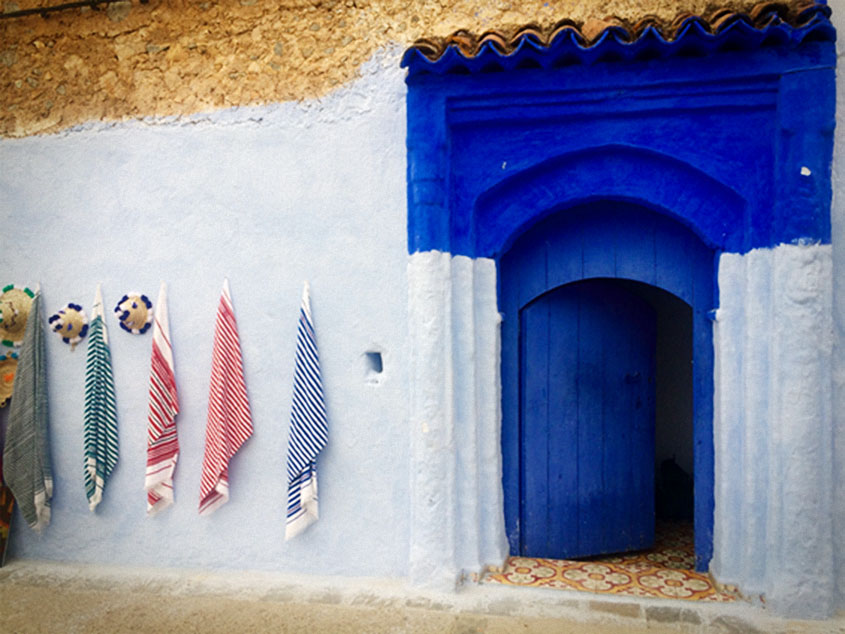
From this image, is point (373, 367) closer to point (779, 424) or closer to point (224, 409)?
point (224, 409)

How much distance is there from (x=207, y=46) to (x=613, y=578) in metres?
3.97

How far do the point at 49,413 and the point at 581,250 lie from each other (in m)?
3.57

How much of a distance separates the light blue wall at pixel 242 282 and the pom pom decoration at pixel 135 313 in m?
0.07

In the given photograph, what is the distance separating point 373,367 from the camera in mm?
3396

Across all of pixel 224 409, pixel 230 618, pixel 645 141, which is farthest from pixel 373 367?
pixel 645 141

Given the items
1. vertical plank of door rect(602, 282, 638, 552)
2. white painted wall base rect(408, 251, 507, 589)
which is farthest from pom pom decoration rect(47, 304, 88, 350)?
vertical plank of door rect(602, 282, 638, 552)

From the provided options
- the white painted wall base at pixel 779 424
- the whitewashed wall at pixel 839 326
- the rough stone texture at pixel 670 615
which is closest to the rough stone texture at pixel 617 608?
the rough stone texture at pixel 670 615

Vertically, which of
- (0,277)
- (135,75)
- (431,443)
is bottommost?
(431,443)

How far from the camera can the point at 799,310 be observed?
277 centimetres

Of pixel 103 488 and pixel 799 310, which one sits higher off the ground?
pixel 799 310

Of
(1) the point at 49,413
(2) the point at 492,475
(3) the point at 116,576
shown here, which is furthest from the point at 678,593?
(1) the point at 49,413

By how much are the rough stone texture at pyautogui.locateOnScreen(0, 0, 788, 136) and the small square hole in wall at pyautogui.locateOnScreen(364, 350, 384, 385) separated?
5.21 ft

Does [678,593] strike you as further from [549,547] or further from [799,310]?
[799,310]

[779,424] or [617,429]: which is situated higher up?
[779,424]
